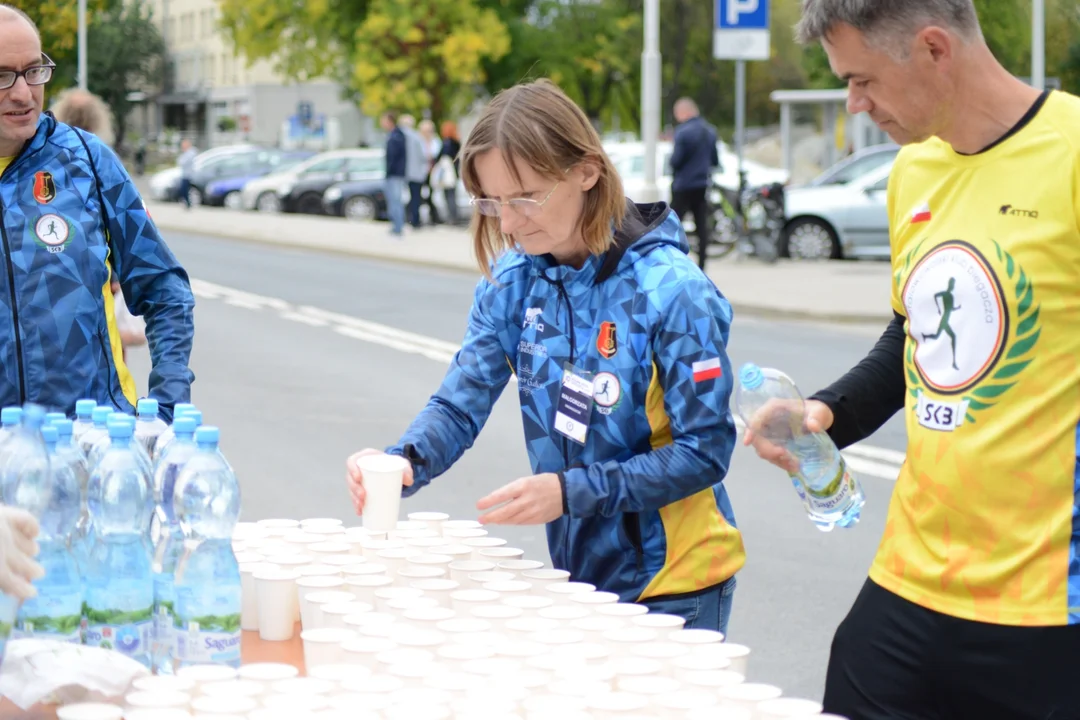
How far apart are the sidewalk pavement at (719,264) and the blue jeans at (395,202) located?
255mm

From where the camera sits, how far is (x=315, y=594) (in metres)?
2.79

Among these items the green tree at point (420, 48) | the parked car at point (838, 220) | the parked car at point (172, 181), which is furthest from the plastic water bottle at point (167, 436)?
the green tree at point (420, 48)

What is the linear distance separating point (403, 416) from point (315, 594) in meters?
7.75

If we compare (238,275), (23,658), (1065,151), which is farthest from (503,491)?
(238,275)

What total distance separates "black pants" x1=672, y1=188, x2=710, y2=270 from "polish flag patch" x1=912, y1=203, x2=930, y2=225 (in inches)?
669

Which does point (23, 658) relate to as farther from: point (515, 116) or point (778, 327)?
point (778, 327)

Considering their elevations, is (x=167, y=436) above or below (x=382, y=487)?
above

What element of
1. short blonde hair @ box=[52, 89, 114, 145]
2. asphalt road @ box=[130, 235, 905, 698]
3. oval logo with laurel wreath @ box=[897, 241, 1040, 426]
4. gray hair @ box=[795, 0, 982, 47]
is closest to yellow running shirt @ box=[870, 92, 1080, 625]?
oval logo with laurel wreath @ box=[897, 241, 1040, 426]

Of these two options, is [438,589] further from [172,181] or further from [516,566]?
[172,181]

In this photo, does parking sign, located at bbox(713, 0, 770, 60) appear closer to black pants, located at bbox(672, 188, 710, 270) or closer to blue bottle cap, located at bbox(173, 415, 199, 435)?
black pants, located at bbox(672, 188, 710, 270)

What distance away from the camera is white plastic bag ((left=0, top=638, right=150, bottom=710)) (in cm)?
233

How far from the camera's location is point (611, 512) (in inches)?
119

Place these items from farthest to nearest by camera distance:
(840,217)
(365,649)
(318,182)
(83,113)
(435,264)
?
1. (318,182)
2. (435,264)
3. (840,217)
4. (83,113)
5. (365,649)

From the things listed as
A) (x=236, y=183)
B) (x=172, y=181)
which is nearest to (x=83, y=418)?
(x=236, y=183)
